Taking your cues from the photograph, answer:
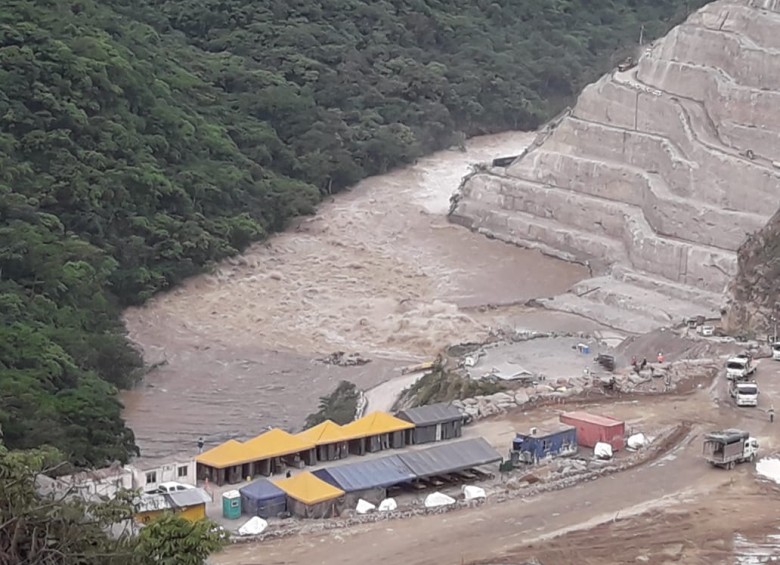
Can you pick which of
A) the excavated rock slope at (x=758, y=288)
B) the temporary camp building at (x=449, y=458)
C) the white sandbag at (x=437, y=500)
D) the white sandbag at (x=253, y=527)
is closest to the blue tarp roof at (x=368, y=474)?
the temporary camp building at (x=449, y=458)

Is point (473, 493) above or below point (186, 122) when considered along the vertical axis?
below

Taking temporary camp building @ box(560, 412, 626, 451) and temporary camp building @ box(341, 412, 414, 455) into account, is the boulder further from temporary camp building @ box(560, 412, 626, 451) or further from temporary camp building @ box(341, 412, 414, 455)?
temporary camp building @ box(341, 412, 414, 455)

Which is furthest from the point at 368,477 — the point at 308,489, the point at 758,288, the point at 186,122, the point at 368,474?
the point at 186,122

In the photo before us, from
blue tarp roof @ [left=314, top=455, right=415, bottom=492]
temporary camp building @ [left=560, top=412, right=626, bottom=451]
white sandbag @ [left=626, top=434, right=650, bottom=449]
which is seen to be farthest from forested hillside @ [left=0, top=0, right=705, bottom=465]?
white sandbag @ [left=626, top=434, right=650, bottom=449]

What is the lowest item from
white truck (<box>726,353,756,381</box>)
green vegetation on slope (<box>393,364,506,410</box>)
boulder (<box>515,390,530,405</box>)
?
green vegetation on slope (<box>393,364,506,410</box>)

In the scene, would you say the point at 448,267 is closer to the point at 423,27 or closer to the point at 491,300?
the point at 491,300

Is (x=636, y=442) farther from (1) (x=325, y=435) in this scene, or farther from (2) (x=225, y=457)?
(2) (x=225, y=457)

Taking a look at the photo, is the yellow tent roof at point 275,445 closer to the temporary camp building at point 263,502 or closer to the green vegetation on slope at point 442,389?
the temporary camp building at point 263,502
